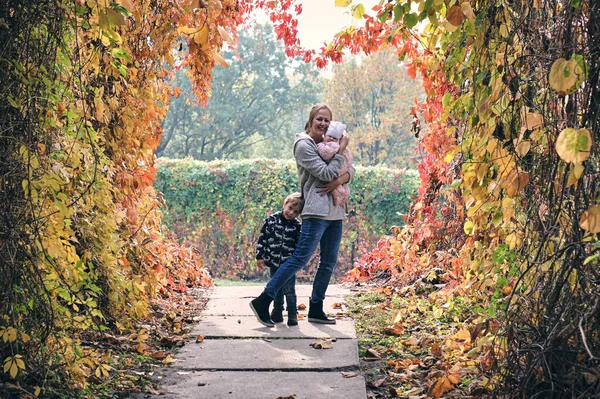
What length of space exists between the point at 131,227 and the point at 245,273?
7.85 m

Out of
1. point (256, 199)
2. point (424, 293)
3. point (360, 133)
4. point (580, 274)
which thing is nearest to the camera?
point (580, 274)

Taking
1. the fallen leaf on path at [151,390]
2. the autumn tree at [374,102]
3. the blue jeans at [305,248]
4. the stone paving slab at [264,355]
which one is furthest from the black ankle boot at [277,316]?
the autumn tree at [374,102]

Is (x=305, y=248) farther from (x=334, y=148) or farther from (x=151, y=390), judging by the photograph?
(x=151, y=390)

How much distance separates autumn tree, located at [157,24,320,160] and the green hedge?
47.6ft

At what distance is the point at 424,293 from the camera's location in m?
7.12

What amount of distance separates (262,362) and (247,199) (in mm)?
8465

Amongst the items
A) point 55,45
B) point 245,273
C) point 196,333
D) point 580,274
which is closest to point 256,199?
point 245,273

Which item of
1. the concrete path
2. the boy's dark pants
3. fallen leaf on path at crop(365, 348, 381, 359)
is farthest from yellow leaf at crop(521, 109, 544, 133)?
the boy's dark pants

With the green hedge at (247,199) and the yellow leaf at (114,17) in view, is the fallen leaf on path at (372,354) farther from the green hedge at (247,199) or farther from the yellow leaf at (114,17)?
the green hedge at (247,199)

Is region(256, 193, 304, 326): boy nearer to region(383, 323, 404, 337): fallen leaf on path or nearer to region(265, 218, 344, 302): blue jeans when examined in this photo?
region(265, 218, 344, 302): blue jeans

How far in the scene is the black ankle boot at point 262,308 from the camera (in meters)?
5.88

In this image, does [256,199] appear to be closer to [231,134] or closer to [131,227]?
[131,227]

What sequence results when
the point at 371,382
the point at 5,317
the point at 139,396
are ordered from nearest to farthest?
1. the point at 5,317
2. the point at 139,396
3. the point at 371,382

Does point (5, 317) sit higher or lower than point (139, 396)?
higher
